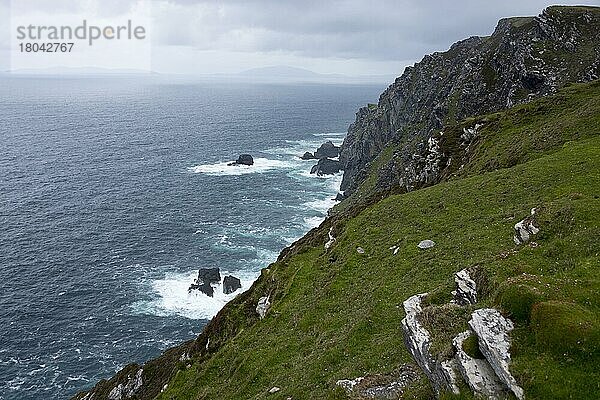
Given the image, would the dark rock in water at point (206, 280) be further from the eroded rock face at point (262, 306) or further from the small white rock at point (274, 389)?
the small white rock at point (274, 389)

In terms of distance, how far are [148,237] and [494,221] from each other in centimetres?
8535

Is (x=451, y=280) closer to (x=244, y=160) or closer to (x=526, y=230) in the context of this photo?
(x=526, y=230)

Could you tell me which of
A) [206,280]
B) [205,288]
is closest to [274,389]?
[205,288]

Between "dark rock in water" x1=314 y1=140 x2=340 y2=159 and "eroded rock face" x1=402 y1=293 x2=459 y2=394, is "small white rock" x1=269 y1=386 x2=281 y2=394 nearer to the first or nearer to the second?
"eroded rock face" x1=402 y1=293 x2=459 y2=394

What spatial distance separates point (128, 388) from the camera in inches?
1863

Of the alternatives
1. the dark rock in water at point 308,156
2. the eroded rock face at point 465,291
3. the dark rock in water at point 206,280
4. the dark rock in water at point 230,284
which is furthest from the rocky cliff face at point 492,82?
the eroded rock face at point 465,291

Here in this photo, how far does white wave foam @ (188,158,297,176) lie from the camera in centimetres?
16612

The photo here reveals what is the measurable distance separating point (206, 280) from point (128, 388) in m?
38.2

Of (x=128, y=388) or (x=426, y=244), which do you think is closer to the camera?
(x=426, y=244)

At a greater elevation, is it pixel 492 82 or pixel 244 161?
pixel 492 82

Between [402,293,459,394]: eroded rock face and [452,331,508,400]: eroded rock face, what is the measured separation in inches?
17.3

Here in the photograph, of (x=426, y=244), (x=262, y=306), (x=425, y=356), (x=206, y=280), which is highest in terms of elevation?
(x=425, y=356)

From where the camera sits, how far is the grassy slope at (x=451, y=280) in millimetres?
15688

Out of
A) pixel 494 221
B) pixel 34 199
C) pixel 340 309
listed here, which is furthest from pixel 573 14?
pixel 34 199
